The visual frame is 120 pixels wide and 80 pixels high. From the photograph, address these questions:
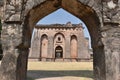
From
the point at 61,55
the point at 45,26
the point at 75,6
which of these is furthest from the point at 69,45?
the point at 75,6

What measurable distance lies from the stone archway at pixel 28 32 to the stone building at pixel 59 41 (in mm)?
31154

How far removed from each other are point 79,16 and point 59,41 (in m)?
31.3

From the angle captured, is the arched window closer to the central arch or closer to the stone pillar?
the central arch

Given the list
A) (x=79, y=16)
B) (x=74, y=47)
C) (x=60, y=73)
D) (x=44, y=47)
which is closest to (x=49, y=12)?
(x=79, y=16)

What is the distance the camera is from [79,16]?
7.32m

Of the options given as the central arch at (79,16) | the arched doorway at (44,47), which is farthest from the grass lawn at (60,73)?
the arched doorway at (44,47)

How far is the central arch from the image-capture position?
6.15 meters

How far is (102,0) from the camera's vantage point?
6.16m

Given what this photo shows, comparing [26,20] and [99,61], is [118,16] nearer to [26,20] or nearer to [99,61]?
[99,61]

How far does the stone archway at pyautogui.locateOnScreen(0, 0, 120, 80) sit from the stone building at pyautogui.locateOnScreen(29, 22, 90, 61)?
31154 millimetres

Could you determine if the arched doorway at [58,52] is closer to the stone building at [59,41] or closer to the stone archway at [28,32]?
the stone building at [59,41]

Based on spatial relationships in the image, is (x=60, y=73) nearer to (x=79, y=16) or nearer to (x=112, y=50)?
(x=79, y=16)

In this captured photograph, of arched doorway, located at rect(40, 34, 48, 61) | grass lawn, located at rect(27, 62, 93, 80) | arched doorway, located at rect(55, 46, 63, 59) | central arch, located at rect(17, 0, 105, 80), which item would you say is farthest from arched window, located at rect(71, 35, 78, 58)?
central arch, located at rect(17, 0, 105, 80)

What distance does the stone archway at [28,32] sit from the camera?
5785 mm
